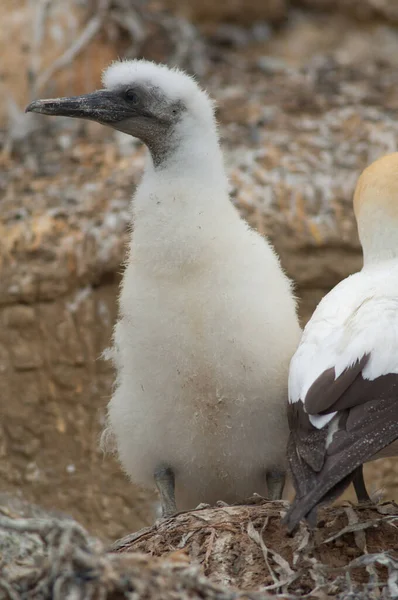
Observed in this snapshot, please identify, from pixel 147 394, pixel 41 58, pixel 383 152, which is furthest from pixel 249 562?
pixel 41 58

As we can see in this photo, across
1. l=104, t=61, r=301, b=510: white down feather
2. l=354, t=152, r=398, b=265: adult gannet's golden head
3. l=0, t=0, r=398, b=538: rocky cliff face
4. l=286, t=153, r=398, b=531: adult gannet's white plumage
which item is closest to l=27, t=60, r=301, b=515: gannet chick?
l=104, t=61, r=301, b=510: white down feather

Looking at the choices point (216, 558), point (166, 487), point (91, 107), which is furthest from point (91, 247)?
point (216, 558)

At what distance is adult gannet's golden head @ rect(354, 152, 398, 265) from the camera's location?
16.5 ft

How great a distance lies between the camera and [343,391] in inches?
165

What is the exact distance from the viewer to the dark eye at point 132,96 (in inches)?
199

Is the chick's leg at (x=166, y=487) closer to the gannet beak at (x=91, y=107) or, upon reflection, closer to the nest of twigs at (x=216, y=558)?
the nest of twigs at (x=216, y=558)

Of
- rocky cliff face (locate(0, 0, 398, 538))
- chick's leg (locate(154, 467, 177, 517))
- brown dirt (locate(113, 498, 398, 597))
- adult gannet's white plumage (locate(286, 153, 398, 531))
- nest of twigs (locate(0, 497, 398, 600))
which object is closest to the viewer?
nest of twigs (locate(0, 497, 398, 600))

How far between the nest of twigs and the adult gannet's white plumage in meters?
0.35

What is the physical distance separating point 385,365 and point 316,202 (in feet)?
11.9

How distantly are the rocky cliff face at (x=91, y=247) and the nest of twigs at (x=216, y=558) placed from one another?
2460 millimetres

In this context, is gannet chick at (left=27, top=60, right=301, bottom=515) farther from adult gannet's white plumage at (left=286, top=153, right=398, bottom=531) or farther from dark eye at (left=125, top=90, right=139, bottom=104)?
adult gannet's white plumage at (left=286, top=153, right=398, bottom=531)

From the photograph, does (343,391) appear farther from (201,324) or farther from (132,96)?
(132,96)

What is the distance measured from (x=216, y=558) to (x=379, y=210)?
1.71m

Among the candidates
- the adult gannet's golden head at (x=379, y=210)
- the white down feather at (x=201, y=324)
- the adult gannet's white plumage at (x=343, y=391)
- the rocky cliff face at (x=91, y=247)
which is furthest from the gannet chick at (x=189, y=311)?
the rocky cliff face at (x=91, y=247)
